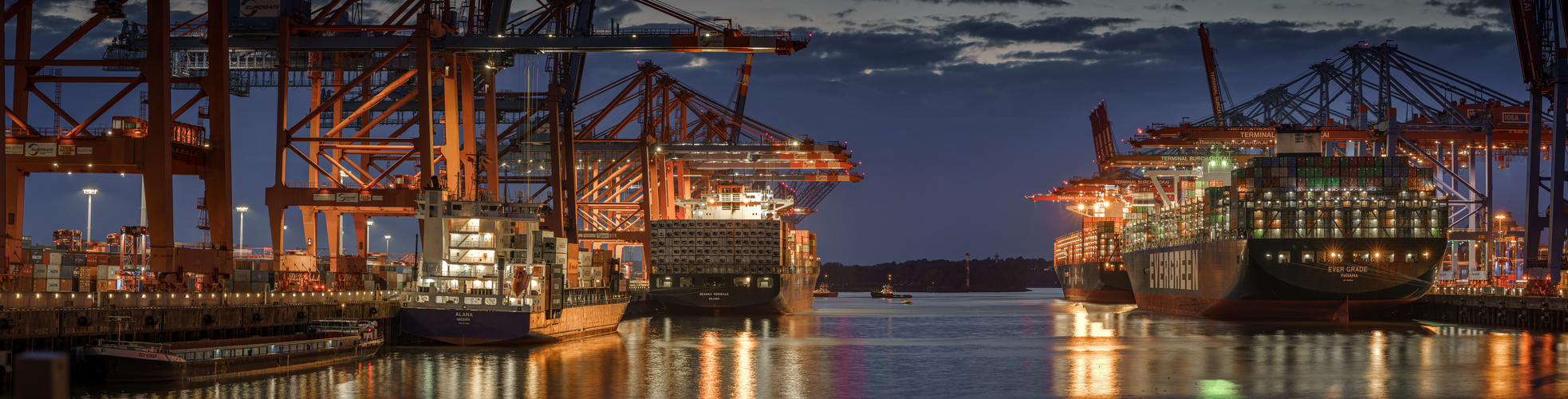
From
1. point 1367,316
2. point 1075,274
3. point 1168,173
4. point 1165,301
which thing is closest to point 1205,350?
point 1367,316

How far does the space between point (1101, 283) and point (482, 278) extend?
75053 millimetres

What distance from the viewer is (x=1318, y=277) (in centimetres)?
5953

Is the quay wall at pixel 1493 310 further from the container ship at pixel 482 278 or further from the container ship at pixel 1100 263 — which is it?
the container ship at pixel 482 278

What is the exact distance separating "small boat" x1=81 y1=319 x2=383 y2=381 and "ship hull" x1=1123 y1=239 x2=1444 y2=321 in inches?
1626

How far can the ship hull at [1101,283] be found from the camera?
10450 centimetres

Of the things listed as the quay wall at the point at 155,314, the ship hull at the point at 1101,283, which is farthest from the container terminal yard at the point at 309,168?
the ship hull at the point at 1101,283

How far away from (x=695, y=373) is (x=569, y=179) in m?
32.6

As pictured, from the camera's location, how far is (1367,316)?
203 ft

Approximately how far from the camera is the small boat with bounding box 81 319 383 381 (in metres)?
29.3

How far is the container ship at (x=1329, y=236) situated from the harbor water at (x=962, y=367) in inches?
102

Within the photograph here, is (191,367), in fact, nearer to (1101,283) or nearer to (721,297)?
(721,297)

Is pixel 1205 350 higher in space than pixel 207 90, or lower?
lower

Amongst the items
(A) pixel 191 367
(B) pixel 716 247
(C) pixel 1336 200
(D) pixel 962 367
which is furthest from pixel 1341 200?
(A) pixel 191 367

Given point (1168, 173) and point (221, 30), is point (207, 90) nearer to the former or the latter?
point (221, 30)
